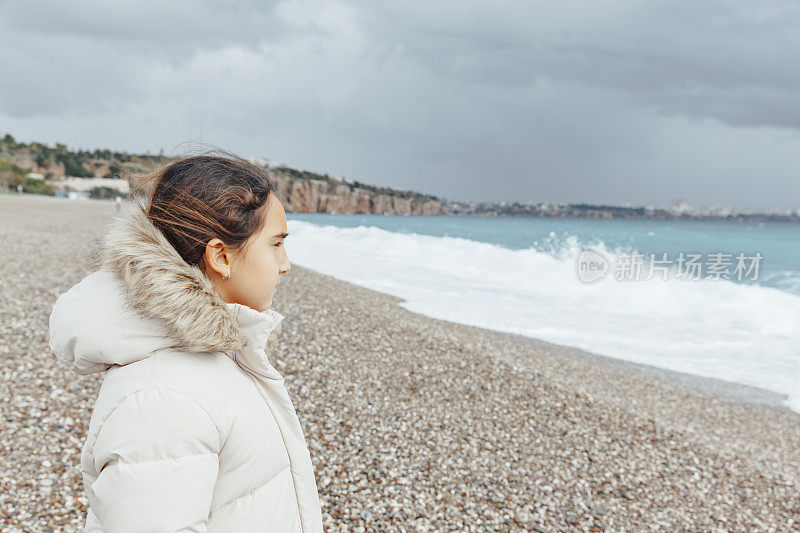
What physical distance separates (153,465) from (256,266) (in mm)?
697

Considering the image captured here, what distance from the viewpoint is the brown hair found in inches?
67.3

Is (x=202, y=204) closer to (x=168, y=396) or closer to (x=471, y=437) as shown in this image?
(x=168, y=396)

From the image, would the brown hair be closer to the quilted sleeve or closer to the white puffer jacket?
the white puffer jacket

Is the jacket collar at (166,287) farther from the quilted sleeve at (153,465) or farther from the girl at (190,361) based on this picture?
the quilted sleeve at (153,465)

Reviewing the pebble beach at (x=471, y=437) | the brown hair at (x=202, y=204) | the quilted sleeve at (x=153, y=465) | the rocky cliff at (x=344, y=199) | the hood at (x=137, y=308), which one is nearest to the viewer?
the quilted sleeve at (x=153, y=465)

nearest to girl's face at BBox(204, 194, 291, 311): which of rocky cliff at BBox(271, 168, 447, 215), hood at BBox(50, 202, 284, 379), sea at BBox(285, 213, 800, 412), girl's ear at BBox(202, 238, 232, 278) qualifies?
girl's ear at BBox(202, 238, 232, 278)

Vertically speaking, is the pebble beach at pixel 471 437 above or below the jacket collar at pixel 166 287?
below

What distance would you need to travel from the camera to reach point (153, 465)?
1399 mm

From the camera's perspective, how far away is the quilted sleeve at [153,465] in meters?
1.39

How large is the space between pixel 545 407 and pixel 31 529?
572cm

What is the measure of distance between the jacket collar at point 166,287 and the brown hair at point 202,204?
0.05 meters

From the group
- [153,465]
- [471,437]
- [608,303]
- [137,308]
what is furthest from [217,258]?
[608,303]

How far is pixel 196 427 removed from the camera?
1477 mm

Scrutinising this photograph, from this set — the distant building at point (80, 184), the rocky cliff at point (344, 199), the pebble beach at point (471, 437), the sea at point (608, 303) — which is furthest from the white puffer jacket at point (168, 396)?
the distant building at point (80, 184)
